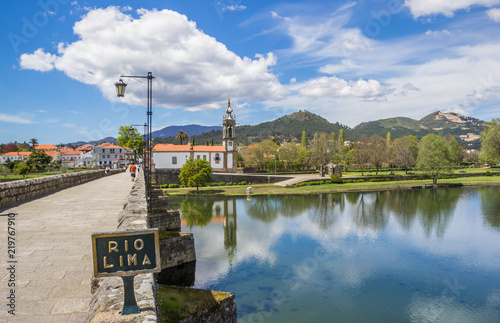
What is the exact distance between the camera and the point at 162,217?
1527cm

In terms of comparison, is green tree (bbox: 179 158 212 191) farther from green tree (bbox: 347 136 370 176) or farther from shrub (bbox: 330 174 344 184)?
green tree (bbox: 347 136 370 176)

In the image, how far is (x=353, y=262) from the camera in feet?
52.5

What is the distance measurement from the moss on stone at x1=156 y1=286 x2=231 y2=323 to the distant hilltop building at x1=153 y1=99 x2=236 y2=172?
188ft

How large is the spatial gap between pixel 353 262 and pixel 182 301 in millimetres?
10861

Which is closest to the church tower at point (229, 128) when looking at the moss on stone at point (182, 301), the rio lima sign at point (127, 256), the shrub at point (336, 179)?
the shrub at point (336, 179)

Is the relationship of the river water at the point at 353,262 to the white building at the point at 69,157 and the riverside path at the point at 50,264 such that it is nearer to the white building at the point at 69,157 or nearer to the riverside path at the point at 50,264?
the riverside path at the point at 50,264

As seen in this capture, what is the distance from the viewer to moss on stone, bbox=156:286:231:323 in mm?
7073

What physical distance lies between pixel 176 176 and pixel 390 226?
141ft

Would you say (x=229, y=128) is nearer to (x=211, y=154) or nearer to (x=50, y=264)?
(x=211, y=154)

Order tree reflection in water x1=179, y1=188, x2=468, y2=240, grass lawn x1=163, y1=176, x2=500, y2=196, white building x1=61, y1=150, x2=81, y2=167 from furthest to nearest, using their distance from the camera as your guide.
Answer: white building x1=61, y1=150, x2=81, y2=167, grass lawn x1=163, y1=176, x2=500, y2=196, tree reflection in water x1=179, y1=188, x2=468, y2=240

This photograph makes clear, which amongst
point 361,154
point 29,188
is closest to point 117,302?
point 29,188

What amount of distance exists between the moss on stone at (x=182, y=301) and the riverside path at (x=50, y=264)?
2.05 metres

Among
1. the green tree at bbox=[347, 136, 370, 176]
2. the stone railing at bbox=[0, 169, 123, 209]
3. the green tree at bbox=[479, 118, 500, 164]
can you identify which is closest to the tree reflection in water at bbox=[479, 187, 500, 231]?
the green tree at bbox=[479, 118, 500, 164]

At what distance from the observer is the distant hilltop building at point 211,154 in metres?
65.3
